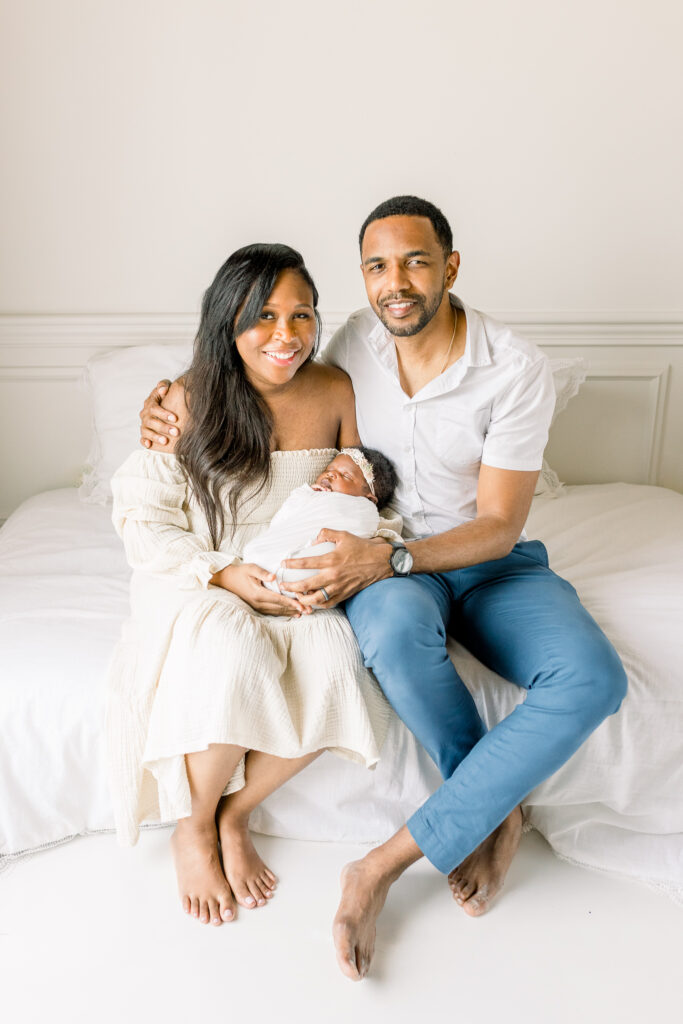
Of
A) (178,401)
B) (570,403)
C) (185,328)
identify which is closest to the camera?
(178,401)

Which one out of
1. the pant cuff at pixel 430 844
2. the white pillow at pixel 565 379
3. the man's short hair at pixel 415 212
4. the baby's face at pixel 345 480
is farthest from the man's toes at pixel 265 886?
the white pillow at pixel 565 379

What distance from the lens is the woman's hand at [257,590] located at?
1.56 m

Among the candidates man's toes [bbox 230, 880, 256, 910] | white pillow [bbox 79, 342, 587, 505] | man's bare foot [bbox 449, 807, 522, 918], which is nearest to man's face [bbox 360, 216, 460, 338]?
white pillow [bbox 79, 342, 587, 505]

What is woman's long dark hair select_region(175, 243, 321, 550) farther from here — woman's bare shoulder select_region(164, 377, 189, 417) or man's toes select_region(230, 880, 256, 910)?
man's toes select_region(230, 880, 256, 910)

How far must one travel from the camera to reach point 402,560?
5.24 ft

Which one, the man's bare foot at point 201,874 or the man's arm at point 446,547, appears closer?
the man's bare foot at point 201,874

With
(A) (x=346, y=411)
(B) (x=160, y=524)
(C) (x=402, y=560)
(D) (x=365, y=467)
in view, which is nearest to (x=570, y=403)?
(A) (x=346, y=411)

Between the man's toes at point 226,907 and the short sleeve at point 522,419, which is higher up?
the short sleeve at point 522,419

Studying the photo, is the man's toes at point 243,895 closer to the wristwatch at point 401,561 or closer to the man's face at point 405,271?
the wristwatch at point 401,561

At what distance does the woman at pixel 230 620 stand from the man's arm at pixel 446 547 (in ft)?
0.23

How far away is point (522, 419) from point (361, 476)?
13.9 inches

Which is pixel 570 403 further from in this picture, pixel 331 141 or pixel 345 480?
pixel 345 480

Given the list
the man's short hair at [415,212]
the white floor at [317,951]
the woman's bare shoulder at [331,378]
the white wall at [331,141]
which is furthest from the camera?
the white wall at [331,141]

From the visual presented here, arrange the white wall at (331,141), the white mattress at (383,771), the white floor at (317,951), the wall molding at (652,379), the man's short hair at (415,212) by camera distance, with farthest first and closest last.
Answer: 1. the wall molding at (652,379)
2. the white wall at (331,141)
3. the man's short hair at (415,212)
4. the white mattress at (383,771)
5. the white floor at (317,951)
